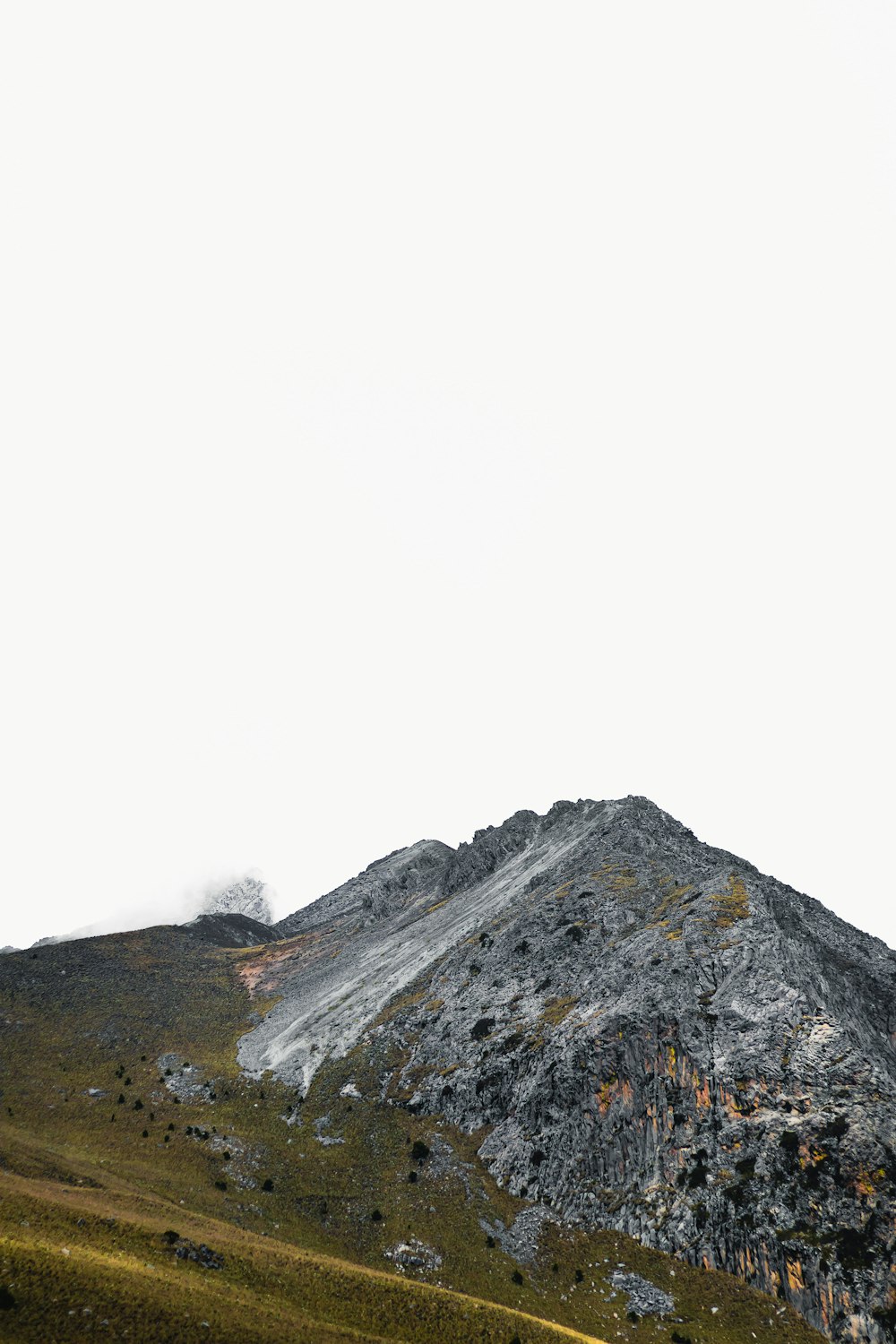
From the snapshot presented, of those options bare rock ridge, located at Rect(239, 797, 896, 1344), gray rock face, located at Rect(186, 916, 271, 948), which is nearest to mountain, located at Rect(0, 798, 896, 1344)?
bare rock ridge, located at Rect(239, 797, 896, 1344)

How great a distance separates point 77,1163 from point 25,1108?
14.9m

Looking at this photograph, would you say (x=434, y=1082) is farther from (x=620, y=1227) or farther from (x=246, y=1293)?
(x=246, y=1293)

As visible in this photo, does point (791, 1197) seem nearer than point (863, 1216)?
No

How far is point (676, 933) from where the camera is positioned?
7269cm

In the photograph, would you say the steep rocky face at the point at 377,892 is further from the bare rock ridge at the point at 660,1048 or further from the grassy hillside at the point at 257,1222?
the grassy hillside at the point at 257,1222

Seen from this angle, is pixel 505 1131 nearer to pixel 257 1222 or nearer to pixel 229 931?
pixel 257 1222

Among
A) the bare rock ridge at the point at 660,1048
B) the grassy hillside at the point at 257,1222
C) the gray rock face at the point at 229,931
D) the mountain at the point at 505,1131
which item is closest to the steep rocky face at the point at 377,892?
the gray rock face at the point at 229,931

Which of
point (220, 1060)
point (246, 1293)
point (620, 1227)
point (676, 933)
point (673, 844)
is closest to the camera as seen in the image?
point (246, 1293)

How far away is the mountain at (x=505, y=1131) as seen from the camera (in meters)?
35.6

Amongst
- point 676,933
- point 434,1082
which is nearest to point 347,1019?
point 434,1082

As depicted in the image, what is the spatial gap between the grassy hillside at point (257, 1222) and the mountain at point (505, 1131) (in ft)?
0.80

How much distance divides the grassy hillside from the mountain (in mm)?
245

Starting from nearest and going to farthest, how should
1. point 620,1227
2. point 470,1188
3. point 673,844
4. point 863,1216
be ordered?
point 863,1216 < point 620,1227 < point 470,1188 < point 673,844

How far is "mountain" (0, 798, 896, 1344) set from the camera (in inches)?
1400
